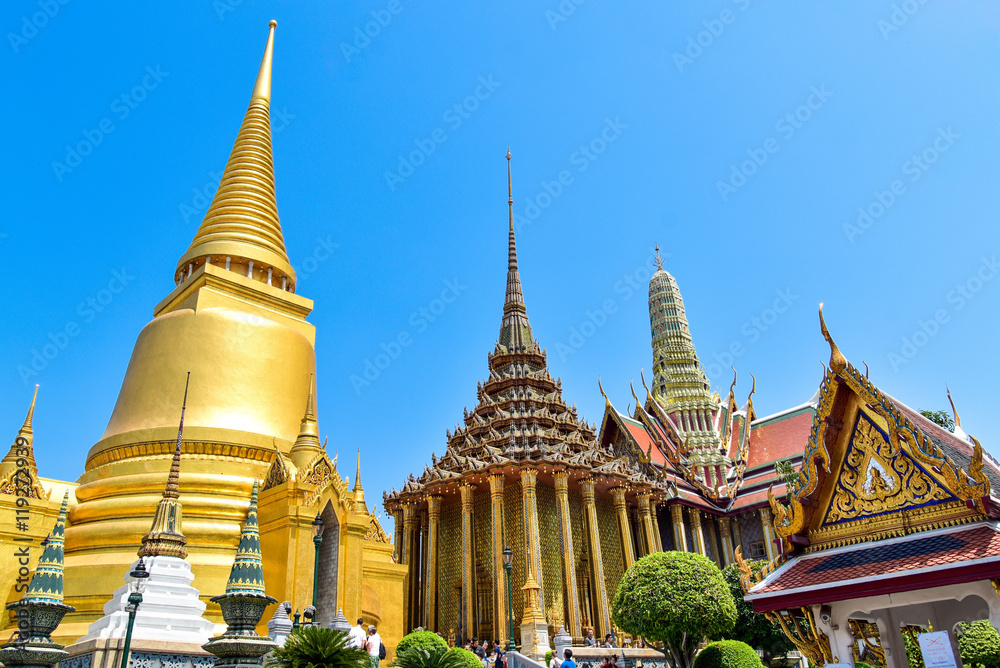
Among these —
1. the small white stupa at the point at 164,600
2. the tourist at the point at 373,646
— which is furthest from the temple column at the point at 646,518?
the small white stupa at the point at 164,600

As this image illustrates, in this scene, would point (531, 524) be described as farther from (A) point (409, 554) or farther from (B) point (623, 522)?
(A) point (409, 554)

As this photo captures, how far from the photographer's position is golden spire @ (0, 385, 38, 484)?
1526 cm

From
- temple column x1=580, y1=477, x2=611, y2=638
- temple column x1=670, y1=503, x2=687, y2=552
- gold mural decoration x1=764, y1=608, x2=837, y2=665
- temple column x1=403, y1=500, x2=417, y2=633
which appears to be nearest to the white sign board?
gold mural decoration x1=764, y1=608, x2=837, y2=665

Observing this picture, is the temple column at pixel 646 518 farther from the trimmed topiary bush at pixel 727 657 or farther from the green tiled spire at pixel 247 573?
the green tiled spire at pixel 247 573

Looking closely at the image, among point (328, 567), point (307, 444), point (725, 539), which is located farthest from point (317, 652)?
point (725, 539)

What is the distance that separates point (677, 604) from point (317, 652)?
8.35 m

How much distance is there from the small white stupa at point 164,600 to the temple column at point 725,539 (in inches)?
834

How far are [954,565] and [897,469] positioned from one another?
122 cm

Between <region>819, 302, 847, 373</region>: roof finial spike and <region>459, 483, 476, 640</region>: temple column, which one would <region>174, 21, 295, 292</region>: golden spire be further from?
<region>819, 302, 847, 373</region>: roof finial spike

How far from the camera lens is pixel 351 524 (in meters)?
14.7

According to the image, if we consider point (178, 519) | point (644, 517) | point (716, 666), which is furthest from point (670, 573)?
point (644, 517)

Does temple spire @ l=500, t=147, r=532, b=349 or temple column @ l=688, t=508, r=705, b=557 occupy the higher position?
temple spire @ l=500, t=147, r=532, b=349

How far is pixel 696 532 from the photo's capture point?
2783cm

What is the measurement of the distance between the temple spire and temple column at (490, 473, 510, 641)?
759 centimetres
